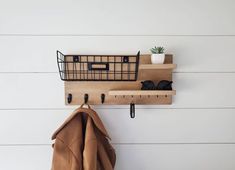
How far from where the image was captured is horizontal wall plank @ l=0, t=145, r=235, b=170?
90 centimetres

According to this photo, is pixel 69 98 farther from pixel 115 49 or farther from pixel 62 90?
pixel 115 49

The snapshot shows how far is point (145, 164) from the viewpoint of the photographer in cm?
92

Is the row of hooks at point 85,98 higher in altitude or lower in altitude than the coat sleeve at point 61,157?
higher

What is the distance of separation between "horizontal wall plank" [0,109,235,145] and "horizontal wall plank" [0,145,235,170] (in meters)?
0.03

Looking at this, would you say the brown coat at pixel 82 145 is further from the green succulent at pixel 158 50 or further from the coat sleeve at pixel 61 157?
the green succulent at pixel 158 50

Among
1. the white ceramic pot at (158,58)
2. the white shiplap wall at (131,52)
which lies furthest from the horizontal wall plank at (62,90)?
the white ceramic pot at (158,58)

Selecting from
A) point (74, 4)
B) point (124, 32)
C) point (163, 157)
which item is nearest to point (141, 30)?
point (124, 32)

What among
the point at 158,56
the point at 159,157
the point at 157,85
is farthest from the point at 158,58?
the point at 159,157

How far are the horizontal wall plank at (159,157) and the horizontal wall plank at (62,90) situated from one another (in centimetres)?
20

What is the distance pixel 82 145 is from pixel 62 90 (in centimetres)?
27

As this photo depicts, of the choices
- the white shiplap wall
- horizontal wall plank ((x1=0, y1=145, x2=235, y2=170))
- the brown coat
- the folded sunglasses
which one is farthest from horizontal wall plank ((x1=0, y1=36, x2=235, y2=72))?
horizontal wall plank ((x1=0, y1=145, x2=235, y2=170))

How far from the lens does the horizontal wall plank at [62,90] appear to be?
2.88ft

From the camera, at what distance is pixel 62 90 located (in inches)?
35.0

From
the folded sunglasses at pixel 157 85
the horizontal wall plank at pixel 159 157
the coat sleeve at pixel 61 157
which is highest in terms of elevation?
the folded sunglasses at pixel 157 85
